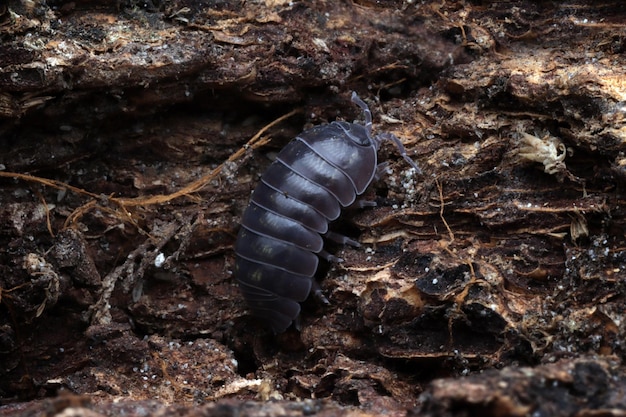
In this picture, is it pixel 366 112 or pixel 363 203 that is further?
pixel 366 112

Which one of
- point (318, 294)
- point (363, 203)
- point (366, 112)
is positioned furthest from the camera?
point (366, 112)

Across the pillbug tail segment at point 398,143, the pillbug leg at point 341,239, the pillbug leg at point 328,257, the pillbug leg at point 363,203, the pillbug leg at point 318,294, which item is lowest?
the pillbug leg at point 318,294

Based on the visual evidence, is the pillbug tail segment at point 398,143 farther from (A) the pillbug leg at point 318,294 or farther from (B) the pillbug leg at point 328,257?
(A) the pillbug leg at point 318,294

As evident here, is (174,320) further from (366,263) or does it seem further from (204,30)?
(204,30)

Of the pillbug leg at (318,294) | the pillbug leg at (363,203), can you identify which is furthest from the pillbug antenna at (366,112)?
the pillbug leg at (318,294)

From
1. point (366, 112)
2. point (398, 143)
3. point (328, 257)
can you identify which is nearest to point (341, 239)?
point (328, 257)

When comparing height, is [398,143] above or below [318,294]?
above

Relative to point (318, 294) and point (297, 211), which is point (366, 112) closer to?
point (297, 211)
